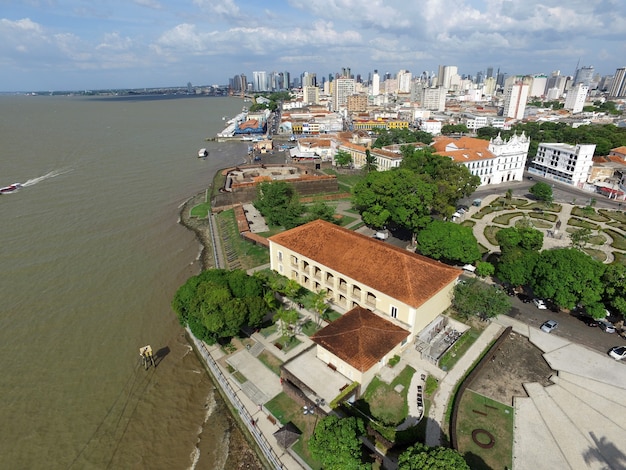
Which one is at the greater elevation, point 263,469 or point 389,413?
point 389,413

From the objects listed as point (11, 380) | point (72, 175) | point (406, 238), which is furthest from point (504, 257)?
point (72, 175)

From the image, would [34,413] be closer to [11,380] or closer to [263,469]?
[11,380]

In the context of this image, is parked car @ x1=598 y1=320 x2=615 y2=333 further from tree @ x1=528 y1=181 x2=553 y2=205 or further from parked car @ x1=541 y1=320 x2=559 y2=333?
tree @ x1=528 y1=181 x2=553 y2=205

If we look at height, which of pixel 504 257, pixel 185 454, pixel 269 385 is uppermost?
pixel 504 257

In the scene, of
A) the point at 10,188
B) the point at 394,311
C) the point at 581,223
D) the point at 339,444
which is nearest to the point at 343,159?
the point at 581,223

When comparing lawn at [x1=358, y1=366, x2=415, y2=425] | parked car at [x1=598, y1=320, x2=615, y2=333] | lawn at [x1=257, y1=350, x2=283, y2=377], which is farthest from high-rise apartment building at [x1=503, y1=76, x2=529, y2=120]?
lawn at [x1=257, y1=350, x2=283, y2=377]

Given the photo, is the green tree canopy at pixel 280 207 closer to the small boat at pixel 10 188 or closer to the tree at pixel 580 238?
the tree at pixel 580 238
